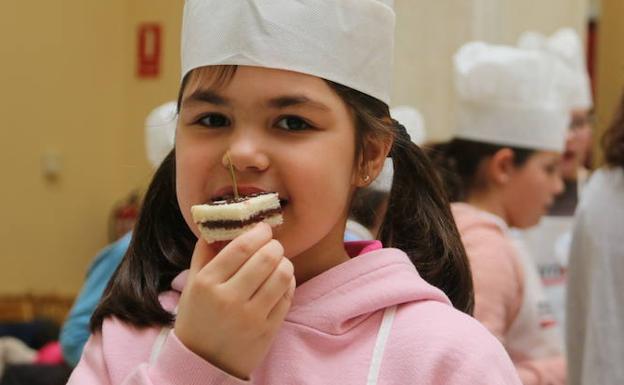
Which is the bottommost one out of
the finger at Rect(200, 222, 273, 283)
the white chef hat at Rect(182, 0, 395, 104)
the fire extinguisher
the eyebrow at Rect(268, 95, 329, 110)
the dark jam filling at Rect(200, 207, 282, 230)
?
the fire extinguisher

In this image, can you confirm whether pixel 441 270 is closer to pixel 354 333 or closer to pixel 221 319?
pixel 354 333

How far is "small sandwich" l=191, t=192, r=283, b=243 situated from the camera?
39.1 inches

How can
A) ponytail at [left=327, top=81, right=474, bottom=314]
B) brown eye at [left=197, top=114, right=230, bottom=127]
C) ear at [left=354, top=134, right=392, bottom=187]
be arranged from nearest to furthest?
1. brown eye at [left=197, top=114, right=230, bottom=127]
2. ear at [left=354, top=134, right=392, bottom=187]
3. ponytail at [left=327, top=81, right=474, bottom=314]

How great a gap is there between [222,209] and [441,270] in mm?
451

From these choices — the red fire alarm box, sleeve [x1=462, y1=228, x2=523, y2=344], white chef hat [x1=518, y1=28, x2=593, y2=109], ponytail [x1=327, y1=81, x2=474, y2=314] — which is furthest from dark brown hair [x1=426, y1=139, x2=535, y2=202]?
the red fire alarm box

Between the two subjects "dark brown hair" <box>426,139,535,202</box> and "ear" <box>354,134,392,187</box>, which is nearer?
A: "ear" <box>354,134,392,187</box>

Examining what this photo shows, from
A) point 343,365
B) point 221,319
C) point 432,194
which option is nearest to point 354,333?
point 343,365

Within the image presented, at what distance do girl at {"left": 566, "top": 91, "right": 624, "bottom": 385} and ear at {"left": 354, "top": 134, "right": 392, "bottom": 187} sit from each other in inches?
33.9

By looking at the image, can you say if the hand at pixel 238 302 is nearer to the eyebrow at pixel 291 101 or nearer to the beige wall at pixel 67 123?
the eyebrow at pixel 291 101

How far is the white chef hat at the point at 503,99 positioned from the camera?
263 cm

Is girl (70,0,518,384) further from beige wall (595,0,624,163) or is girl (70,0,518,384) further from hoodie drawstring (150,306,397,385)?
beige wall (595,0,624,163)

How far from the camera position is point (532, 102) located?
2705mm

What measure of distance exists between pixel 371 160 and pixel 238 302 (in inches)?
12.3

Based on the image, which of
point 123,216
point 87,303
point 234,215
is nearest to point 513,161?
point 87,303
